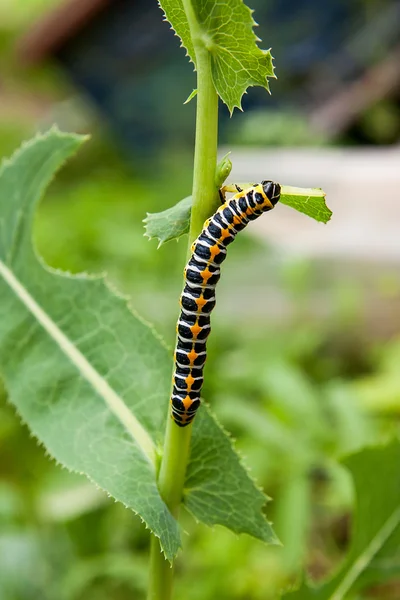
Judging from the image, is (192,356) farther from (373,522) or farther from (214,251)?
(373,522)

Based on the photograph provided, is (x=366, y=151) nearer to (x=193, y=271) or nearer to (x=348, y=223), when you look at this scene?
(x=348, y=223)

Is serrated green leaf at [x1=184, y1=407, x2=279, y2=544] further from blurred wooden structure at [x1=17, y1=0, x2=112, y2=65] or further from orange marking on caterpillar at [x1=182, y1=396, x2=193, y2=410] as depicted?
blurred wooden structure at [x1=17, y1=0, x2=112, y2=65]

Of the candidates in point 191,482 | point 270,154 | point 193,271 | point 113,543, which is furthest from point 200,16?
point 270,154

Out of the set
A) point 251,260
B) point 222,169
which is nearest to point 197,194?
point 222,169

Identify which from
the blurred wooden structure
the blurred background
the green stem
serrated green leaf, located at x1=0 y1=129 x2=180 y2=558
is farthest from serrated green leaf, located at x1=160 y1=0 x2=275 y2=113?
the blurred wooden structure

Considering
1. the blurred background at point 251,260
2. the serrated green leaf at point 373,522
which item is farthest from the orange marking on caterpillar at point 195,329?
the blurred background at point 251,260

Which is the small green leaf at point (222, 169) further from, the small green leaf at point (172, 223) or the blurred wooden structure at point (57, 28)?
the blurred wooden structure at point (57, 28)
